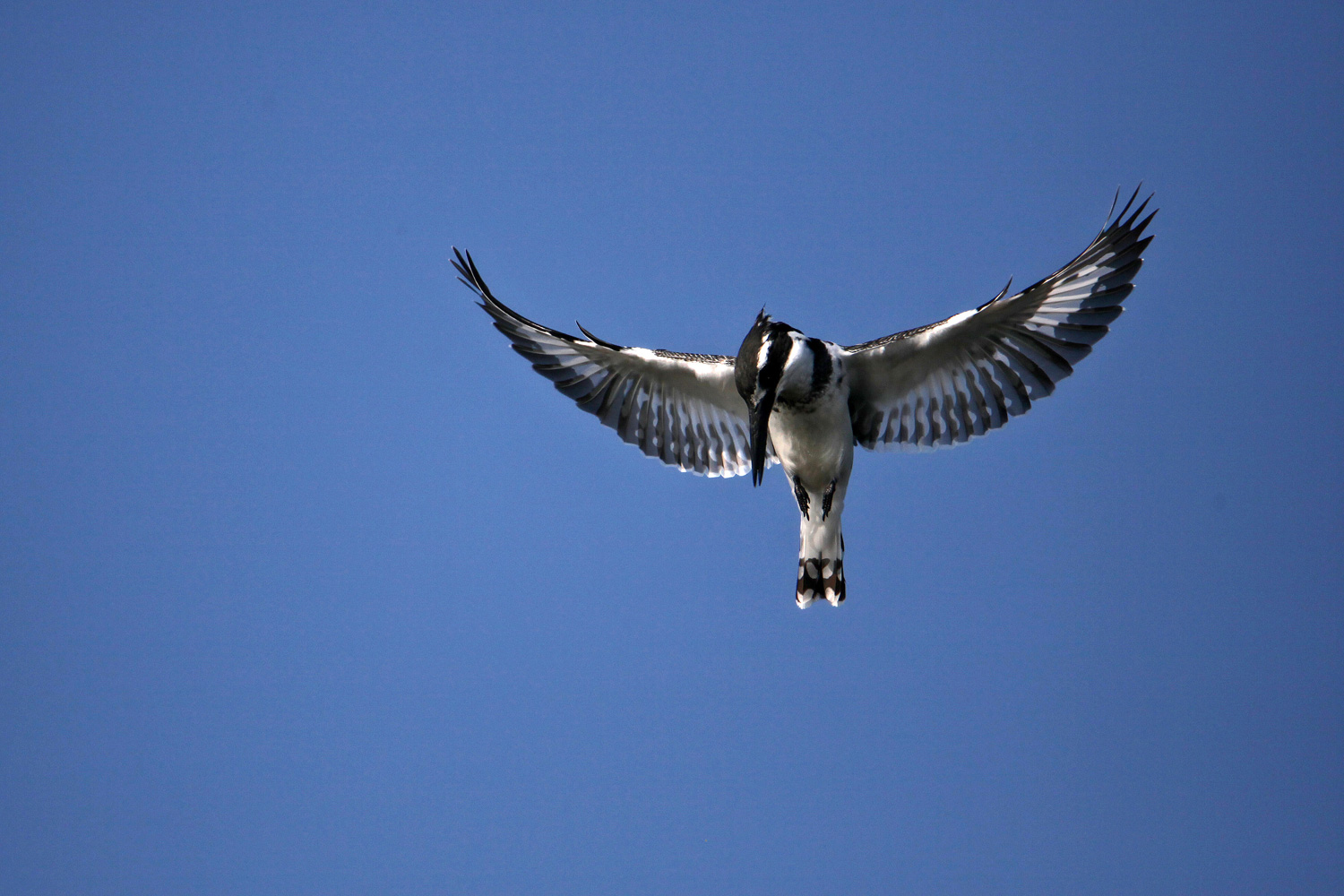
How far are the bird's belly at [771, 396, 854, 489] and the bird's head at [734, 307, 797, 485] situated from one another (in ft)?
0.85

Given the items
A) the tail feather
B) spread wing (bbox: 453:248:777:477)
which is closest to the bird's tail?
the tail feather

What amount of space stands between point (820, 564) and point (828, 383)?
1.28 metres

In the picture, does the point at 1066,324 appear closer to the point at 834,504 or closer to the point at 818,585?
the point at 834,504

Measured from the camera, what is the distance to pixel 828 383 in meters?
6.12

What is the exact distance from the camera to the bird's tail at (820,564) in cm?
674

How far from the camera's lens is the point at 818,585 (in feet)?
22.4

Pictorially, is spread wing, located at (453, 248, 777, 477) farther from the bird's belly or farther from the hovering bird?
the bird's belly

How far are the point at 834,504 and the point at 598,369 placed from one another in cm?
185

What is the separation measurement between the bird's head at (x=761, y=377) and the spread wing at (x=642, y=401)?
130 centimetres

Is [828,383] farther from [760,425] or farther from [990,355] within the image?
[990,355]

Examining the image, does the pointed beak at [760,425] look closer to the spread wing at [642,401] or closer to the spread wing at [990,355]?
the spread wing at [990,355]

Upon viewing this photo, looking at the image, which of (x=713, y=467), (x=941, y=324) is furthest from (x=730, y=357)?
(x=941, y=324)

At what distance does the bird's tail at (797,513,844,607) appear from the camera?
22.1 ft

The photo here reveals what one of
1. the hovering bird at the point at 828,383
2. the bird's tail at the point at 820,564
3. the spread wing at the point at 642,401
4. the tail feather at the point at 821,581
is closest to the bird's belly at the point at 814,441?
the hovering bird at the point at 828,383
